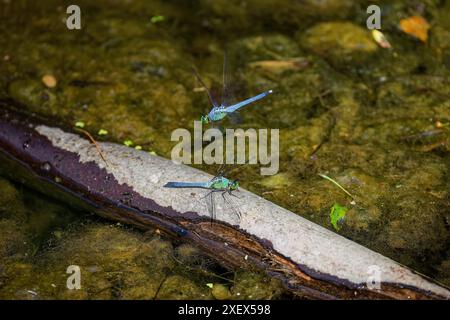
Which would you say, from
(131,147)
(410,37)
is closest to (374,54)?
(410,37)

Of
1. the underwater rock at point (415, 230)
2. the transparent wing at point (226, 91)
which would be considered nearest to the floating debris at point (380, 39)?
the transparent wing at point (226, 91)

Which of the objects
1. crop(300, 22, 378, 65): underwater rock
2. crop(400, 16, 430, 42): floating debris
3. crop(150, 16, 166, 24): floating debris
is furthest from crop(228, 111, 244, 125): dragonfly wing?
crop(400, 16, 430, 42): floating debris

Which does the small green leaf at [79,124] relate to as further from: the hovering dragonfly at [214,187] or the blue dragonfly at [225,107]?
the hovering dragonfly at [214,187]

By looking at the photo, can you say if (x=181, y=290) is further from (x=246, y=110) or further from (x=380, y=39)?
(x=380, y=39)

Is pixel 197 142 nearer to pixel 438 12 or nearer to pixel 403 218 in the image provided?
pixel 403 218

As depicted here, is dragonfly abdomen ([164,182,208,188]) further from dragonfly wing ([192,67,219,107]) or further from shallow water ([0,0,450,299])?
dragonfly wing ([192,67,219,107])

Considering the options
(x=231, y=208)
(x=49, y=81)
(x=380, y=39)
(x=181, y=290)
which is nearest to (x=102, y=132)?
(x=49, y=81)
